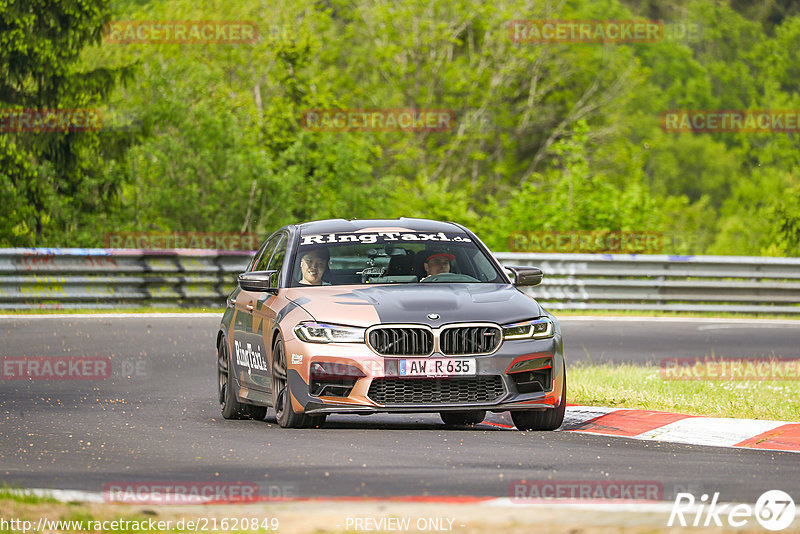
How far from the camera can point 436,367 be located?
31.5ft

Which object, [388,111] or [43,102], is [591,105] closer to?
[388,111]

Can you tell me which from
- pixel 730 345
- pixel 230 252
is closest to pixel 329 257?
pixel 730 345

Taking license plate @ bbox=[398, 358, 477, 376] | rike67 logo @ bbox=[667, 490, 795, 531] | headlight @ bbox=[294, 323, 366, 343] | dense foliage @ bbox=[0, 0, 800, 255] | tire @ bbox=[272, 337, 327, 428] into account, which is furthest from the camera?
dense foliage @ bbox=[0, 0, 800, 255]

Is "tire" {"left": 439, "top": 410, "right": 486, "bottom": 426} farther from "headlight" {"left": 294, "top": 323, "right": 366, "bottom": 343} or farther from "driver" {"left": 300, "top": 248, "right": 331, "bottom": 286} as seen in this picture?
"headlight" {"left": 294, "top": 323, "right": 366, "bottom": 343}

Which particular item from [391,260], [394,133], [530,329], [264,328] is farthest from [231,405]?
[394,133]

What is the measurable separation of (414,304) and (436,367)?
0.52m

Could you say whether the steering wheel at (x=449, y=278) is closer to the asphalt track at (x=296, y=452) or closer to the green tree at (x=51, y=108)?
the asphalt track at (x=296, y=452)

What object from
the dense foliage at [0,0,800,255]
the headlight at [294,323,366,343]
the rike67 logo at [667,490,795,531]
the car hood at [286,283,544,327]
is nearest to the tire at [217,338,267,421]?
the car hood at [286,283,544,327]

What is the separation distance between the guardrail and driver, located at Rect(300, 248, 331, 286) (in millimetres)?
12340

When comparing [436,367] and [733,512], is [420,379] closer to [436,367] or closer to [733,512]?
[436,367]

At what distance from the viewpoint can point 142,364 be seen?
1594 cm

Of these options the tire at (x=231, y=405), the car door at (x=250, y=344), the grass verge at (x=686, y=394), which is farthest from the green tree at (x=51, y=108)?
the car door at (x=250, y=344)

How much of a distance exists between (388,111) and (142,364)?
100.0 feet

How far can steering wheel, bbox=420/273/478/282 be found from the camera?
1075 cm
